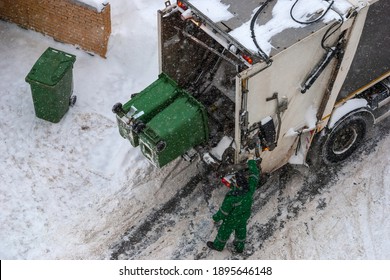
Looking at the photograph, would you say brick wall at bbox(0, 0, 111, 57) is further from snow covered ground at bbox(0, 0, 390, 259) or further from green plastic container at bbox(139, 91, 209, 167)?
green plastic container at bbox(139, 91, 209, 167)

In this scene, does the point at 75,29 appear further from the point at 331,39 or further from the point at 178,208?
the point at 331,39

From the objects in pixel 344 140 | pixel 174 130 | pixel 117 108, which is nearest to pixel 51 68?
pixel 117 108

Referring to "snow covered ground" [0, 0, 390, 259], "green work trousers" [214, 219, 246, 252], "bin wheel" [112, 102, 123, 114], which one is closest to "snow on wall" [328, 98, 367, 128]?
"snow covered ground" [0, 0, 390, 259]

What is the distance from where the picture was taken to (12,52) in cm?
959

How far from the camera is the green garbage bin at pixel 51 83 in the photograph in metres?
8.42

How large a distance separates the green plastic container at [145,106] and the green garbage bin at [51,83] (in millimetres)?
1363

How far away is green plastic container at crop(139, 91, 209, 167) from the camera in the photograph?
7199 millimetres

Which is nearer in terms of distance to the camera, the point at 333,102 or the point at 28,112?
the point at 333,102

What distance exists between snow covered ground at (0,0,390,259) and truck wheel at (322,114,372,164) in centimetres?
24

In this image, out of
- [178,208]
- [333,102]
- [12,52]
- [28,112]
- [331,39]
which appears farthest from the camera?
[12,52]

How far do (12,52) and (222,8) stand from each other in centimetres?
388

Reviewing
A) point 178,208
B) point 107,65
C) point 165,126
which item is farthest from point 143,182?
point 107,65

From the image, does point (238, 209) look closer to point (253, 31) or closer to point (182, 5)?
point (253, 31)

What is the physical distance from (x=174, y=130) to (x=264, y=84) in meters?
1.16
